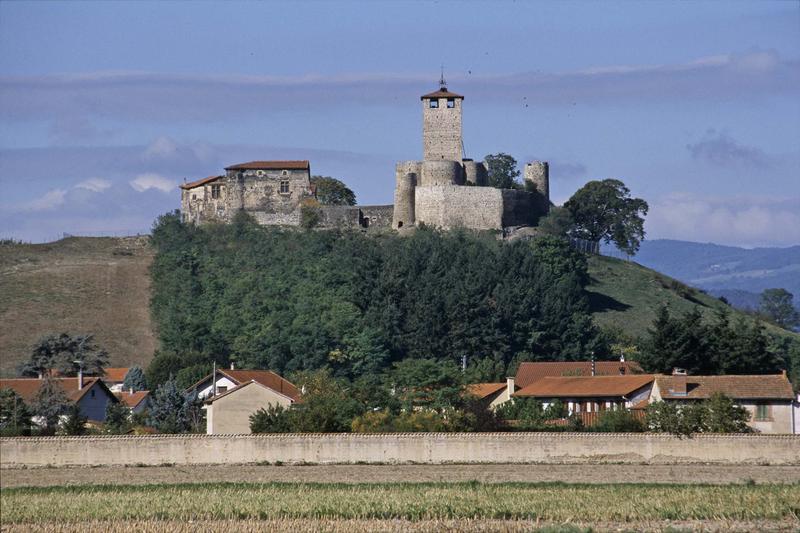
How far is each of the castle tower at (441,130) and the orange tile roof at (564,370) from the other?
1096 inches

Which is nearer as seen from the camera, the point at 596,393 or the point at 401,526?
the point at 401,526

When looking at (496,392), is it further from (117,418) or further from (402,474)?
(402,474)

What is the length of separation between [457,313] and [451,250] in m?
7.63

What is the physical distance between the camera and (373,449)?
5000 cm

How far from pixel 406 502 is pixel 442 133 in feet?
232

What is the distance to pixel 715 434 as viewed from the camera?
166ft

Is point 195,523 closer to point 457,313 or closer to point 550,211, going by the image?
point 457,313

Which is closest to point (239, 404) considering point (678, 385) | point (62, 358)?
point (678, 385)

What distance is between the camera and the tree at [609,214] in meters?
116

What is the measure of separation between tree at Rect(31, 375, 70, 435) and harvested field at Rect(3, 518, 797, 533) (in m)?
28.4

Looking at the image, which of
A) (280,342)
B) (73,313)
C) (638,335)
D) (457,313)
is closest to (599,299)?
(638,335)

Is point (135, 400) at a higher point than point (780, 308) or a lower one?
lower

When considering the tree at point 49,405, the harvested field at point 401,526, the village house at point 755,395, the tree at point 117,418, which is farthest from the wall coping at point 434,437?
the harvested field at point 401,526

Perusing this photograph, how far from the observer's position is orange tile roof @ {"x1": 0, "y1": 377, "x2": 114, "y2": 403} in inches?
Result: 2729
